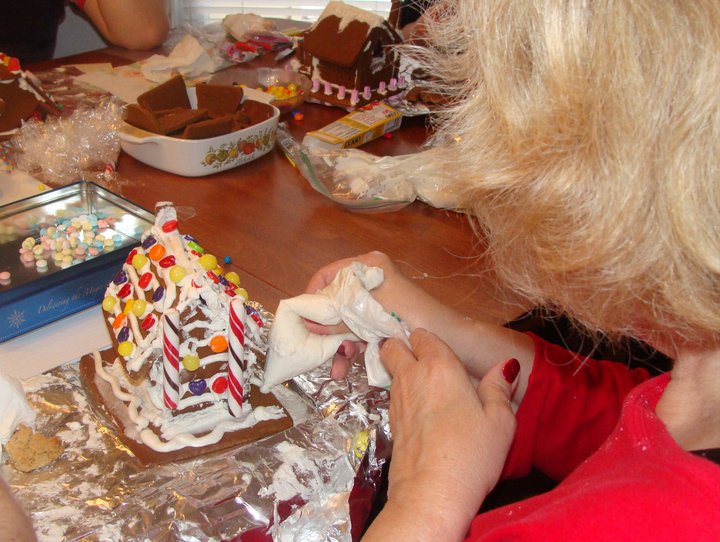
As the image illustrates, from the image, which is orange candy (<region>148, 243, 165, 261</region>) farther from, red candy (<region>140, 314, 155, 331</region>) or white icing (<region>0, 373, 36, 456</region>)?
white icing (<region>0, 373, 36, 456</region>)

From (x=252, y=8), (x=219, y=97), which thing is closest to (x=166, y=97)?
(x=219, y=97)

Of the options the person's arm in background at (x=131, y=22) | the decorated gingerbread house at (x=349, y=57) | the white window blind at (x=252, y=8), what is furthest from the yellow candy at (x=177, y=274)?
the white window blind at (x=252, y=8)

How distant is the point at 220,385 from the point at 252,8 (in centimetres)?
299

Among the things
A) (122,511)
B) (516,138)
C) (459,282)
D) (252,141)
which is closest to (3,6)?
(252,141)

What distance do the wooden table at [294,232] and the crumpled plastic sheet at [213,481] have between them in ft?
0.97

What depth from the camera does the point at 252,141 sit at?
154cm

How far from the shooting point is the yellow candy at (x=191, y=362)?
2.81 ft

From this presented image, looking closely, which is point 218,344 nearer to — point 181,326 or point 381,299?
point 181,326

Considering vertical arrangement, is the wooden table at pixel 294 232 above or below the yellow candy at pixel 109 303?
below

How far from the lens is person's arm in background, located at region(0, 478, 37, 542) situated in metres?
0.65

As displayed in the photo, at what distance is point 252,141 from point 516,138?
1047 mm

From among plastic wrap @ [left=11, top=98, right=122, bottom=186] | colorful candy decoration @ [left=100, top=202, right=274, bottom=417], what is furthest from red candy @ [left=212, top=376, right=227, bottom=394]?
plastic wrap @ [left=11, top=98, right=122, bottom=186]

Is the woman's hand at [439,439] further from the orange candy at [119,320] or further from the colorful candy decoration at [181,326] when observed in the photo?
the orange candy at [119,320]

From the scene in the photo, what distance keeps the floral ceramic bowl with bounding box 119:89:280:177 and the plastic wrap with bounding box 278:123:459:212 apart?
0.10m
